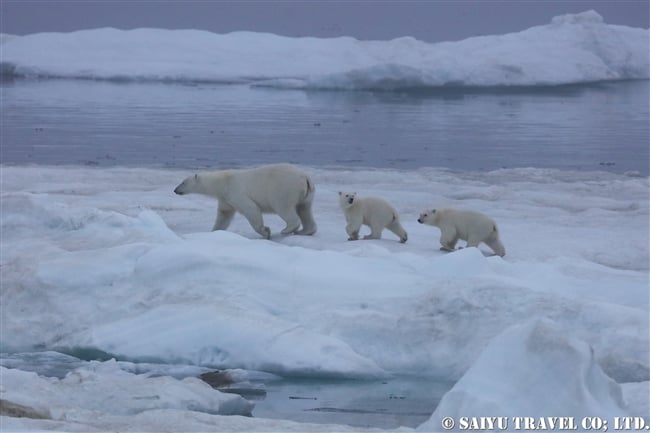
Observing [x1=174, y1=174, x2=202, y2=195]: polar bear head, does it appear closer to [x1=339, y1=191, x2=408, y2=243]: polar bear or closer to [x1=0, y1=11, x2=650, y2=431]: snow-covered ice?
[x1=0, y1=11, x2=650, y2=431]: snow-covered ice

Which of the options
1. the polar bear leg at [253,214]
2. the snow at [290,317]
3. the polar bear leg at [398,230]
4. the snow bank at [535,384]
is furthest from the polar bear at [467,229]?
the snow bank at [535,384]

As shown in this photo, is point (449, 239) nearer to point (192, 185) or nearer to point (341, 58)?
point (192, 185)

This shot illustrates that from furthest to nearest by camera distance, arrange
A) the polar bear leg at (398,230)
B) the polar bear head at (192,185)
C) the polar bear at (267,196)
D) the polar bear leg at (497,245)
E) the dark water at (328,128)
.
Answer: the dark water at (328,128)
the polar bear head at (192,185)
the polar bear at (267,196)
the polar bear leg at (398,230)
the polar bear leg at (497,245)

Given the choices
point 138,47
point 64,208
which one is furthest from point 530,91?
point 64,208

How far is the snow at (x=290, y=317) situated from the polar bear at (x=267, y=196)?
0.99 ft

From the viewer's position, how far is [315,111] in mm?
24688

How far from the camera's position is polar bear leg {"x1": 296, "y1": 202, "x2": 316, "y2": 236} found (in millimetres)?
8000

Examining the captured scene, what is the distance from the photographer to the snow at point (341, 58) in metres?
31.9

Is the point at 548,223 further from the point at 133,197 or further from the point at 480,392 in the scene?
the point at 480,392

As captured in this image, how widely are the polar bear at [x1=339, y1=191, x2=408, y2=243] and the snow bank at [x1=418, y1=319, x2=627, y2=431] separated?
13.1 feet

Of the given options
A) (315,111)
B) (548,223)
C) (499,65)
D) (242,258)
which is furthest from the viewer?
(499,65)

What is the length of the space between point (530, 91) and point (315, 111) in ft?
34.9

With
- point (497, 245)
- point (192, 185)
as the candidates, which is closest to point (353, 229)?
point (497, 245)

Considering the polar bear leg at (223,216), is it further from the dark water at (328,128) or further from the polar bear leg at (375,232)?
the dark water at (328,128)
